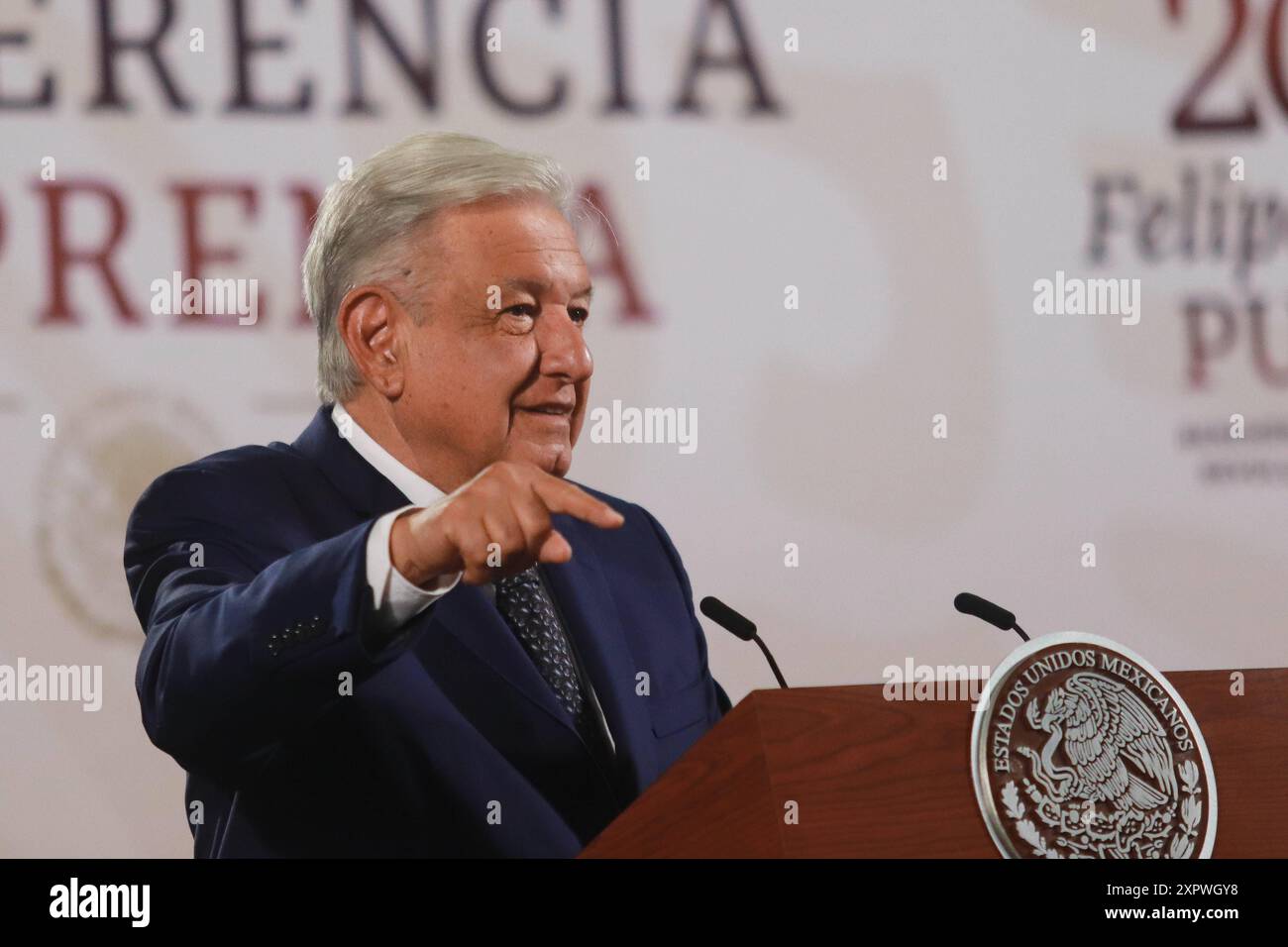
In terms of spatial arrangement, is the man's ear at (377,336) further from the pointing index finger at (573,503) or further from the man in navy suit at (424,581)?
the pointing index finger at (573,503)

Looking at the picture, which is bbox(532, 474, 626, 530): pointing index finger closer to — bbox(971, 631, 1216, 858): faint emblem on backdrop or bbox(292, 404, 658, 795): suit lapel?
bbox(971, 631, 1216, 858): faint emblem on backdrop

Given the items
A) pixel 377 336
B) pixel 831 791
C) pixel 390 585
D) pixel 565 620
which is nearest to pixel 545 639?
pixel 565 620

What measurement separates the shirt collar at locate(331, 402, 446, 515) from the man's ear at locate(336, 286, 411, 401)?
92 millimetres

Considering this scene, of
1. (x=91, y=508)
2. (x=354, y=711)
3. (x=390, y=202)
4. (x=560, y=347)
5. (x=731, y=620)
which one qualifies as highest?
(x=390, y=202)

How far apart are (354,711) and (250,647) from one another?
49 centimetres

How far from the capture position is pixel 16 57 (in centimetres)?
347

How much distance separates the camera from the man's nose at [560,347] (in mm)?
2965

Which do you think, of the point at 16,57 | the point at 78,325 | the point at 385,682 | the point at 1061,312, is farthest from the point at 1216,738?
the point at 16,57

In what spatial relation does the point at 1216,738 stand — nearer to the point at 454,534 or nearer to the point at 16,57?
the point at 454,534

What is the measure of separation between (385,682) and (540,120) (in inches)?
63.6

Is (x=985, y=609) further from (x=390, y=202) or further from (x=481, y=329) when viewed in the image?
(x=390, y=202)

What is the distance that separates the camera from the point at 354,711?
2.51 m

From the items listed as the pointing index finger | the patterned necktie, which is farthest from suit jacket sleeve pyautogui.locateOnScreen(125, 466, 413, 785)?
the patterned necktie
